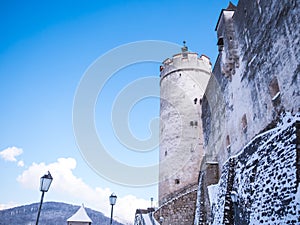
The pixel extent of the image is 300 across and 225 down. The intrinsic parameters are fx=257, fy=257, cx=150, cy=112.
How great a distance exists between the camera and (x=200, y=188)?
1134 centimetres

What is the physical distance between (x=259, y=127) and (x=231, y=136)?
2.65 metres

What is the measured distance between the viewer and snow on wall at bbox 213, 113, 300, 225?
4.59m

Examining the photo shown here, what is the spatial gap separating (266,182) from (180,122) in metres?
13.2

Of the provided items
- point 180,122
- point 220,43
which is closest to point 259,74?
point 220,43

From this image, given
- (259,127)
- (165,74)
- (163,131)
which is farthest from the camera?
(165,74)

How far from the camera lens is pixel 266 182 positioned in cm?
548

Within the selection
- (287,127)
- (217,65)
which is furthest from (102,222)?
(287,127)

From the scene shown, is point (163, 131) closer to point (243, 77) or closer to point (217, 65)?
point (217, 65)

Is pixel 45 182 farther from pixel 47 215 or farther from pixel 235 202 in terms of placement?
pixel 47 215

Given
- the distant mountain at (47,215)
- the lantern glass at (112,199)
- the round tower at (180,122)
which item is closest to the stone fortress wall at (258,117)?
the lantern glass at (112,199)

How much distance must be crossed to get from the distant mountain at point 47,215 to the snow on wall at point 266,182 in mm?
57512

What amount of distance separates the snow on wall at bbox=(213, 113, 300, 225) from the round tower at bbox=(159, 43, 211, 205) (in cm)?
965

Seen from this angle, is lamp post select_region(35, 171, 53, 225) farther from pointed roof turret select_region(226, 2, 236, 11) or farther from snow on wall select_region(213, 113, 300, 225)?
pointed roof turret select_region(226, 2, 236, 11)

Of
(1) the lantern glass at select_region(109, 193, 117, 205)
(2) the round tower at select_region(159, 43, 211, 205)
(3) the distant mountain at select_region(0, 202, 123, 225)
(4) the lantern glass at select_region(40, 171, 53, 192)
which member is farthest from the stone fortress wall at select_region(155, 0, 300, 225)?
(3) the distant mountain at select_region(0, 202, 123, 225)
